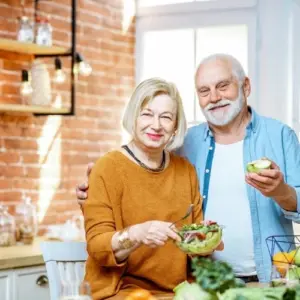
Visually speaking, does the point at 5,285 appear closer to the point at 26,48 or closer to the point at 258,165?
the point at 26,48

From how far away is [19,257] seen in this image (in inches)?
165

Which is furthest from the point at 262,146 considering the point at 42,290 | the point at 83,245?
the point at 42,290

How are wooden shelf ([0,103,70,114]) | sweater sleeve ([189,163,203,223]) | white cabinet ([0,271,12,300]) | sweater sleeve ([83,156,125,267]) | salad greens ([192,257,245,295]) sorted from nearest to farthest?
salad greens ([192,257,245,295]) < sweater sleeve ([83,156,125,267]) < sweater sleeve ([189,163,203,223]) < white cabinet ([0,271,12,300]) < wooden shelf ([0,103,70,114])

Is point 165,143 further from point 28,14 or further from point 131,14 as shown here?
point 131,14

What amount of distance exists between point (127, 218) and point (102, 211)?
0.12m

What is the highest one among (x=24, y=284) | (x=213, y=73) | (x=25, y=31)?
(x=25, y=31)

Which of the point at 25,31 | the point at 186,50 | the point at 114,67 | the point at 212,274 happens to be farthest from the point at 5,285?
the point at 212,274

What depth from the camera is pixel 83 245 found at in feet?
10.9

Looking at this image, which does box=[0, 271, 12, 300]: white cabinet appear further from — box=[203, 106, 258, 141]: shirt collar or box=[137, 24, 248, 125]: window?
box=[137, 24, 248, 125]: window

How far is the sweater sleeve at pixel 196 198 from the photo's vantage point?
3.34m

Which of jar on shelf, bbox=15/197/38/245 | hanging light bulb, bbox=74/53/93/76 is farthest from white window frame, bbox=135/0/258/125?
jar on shelf, bbox=15/197/38/245

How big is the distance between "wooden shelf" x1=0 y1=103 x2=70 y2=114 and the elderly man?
134 centimetres

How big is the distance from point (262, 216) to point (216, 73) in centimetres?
60

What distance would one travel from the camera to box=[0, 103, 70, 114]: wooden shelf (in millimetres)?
4625
